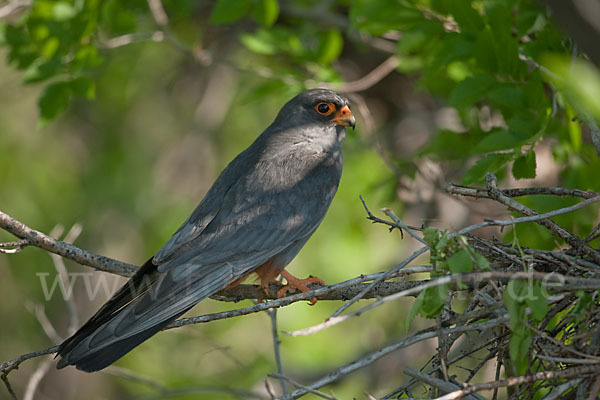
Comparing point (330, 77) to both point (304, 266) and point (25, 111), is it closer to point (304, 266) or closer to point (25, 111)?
→ point (304, 266)

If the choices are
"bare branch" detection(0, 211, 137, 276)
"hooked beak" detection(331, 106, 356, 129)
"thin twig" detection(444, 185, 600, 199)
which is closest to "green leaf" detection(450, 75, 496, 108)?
"thin twig" detection(444, 185, 600, 199)

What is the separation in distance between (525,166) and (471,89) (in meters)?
0.54

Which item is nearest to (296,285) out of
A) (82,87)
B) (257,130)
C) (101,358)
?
(101,358)

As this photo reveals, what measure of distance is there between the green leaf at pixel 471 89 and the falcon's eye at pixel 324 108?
1.54 metres

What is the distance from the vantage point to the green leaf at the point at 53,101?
4.81 meters

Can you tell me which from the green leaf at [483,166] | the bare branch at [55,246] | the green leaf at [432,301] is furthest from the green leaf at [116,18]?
the green leaf at [432,301]

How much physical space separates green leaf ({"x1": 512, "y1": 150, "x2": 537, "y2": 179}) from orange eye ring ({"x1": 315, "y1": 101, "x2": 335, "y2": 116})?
72.9 inches

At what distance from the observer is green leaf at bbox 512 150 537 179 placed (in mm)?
3688

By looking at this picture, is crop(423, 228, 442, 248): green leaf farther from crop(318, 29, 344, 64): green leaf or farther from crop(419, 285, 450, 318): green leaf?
crop(318, 29, 344, 64): green leaf

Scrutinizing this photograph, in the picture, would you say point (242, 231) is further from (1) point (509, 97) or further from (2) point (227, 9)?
(1) point (509, 97)

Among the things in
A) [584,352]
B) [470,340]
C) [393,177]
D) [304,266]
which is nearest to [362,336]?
[304,266]

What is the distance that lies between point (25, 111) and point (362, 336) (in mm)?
5994

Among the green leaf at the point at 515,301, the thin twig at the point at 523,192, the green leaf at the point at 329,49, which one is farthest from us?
the green leaf at the point at 329,49

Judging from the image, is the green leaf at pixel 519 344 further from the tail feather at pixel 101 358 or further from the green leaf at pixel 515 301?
the tail feather at pixel 101 358
